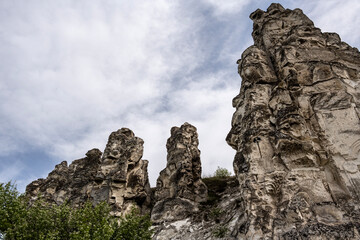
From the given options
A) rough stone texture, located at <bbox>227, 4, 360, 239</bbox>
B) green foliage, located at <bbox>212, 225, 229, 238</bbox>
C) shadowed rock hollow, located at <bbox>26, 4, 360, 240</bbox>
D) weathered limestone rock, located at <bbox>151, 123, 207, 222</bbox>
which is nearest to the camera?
rough stone texture, located at <bbox>227, 4, 360, 239</bbox>

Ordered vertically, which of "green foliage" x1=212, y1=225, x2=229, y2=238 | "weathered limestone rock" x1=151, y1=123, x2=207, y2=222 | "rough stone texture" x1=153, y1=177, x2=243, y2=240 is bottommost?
"green foliage" x1=212, y1=225, x2=229, y2=238

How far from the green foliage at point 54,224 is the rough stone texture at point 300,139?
5299 millimetres

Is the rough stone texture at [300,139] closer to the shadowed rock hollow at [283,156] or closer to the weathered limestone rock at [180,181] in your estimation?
the shadowed rock hollow at [283,156]

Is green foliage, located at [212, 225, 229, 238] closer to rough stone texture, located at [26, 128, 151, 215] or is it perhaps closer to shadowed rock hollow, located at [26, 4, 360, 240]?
shadowed rock hollow, located at [26, 4, 360, 240]

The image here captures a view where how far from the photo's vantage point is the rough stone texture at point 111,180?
64.3 feet

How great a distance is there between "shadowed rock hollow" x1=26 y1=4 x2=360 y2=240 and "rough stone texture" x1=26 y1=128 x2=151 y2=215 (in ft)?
0.53

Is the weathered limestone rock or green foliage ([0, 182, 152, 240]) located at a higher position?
the weathered limestone rock

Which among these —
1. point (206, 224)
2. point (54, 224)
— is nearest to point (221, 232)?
point (206, 224)

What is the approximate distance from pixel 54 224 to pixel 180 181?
8.49 meters

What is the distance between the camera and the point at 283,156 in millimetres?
10469

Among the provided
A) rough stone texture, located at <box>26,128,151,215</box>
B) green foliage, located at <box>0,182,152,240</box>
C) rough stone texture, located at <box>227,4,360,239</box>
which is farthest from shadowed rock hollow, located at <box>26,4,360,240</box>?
green foliage, located at <box>0,182,152,240</box>

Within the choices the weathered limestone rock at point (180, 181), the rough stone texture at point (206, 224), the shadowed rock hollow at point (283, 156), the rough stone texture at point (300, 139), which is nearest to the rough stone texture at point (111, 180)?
the shadowed rock hollow at point (283, 156)

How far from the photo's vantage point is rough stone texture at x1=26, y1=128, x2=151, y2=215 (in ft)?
64.3

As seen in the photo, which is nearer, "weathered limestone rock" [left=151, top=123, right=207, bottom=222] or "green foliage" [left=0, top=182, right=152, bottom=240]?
"green foliage" [left=0, top=182, right=152, bottom=240]
